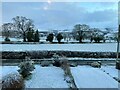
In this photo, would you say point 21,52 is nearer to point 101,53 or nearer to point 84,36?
point 101,53

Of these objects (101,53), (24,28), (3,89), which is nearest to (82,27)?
(24,28)

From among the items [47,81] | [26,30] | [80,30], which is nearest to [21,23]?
[26,30]

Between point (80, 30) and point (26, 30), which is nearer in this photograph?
point (26, 30)

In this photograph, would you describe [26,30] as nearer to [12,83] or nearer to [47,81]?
[47,81]

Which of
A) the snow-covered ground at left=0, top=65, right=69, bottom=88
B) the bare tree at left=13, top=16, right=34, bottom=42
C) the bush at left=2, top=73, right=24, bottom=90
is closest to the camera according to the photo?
the bush at left=2, top=73, right=24, bottom=90

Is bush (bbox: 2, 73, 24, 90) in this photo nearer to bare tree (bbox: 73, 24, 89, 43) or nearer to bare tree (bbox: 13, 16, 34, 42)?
bare tree (bbox: 73, 24, 89, 43)

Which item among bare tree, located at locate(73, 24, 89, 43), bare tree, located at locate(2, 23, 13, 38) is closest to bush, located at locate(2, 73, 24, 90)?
bare tree, located at locate(73, 24, 89, 43)

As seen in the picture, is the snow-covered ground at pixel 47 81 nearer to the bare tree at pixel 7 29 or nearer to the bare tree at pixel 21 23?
the bare tree at pixel 7 29

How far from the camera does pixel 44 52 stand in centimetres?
1798

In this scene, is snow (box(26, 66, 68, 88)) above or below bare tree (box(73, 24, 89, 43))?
below

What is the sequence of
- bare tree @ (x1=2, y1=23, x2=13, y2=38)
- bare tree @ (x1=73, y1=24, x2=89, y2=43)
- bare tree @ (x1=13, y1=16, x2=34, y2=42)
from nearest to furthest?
bare tree @ (x1=2, y1=23, x2=13, y2=38) < bare tree @ (x1=73, y1=24, x2=89, y2=43) < bare tree @ (x1=13, y1=16, x2=34, y2=42)

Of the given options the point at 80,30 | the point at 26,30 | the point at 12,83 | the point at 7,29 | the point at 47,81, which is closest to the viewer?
the point at 12,83

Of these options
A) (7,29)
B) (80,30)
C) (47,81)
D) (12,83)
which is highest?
(7,29)

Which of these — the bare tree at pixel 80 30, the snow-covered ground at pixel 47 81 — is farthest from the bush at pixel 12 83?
the bare tree at pixel 80 30
